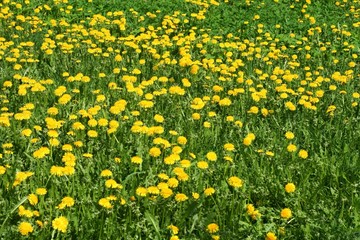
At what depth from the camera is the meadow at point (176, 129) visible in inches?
122

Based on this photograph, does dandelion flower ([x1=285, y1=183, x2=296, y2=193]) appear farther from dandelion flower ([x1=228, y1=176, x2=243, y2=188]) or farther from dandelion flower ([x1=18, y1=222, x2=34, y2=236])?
dandelion flower ([x1=18, y1=222, x2=34, y2=236])

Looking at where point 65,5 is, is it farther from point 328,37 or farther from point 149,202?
point 149,202

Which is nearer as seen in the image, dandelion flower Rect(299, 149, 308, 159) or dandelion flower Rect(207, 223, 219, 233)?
dandelion flower Rect(207, 223, 219, 233)

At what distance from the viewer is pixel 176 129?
4.05 m

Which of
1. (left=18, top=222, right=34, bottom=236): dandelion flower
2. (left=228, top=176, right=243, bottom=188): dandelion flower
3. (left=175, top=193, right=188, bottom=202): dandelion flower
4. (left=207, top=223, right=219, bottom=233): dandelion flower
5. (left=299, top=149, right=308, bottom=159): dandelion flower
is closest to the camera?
(left=18, top=222, right=34, bottom=236): dandelion flower

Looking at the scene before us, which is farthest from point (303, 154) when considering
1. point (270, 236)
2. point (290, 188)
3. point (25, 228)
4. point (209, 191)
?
point (25, 228)

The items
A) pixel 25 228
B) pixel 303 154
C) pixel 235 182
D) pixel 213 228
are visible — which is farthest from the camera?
pixel 303 154

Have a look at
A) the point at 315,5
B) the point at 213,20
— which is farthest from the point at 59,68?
the point at 315,5

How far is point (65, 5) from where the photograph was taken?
7.08 m

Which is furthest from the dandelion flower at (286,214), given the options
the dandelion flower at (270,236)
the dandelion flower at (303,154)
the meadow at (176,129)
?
the dandelion flower at (303,154)

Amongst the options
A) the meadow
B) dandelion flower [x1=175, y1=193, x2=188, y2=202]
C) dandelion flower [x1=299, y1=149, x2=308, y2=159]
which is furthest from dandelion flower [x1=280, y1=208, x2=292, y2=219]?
dandelion flower [x1=299, y1=149, x2=308, y2=159]

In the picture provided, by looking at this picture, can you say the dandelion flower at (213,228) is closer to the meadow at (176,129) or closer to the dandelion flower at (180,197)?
the meadow at (176,129)

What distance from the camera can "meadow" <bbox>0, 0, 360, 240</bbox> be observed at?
3109 mm

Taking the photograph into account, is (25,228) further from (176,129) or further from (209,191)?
(176,129)
